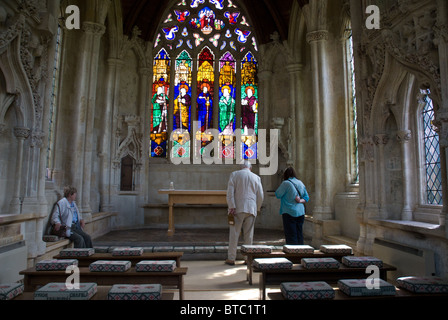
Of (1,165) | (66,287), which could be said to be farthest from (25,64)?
(66,287)

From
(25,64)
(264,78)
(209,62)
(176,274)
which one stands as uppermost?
(209,62)

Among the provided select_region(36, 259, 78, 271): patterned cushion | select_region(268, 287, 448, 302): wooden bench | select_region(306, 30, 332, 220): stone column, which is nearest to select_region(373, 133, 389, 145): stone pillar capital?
select_region(306, 30, 332, 220): stone column

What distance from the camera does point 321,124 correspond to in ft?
26.4

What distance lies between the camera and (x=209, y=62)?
12016 mm

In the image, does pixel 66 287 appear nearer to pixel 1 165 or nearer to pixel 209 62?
pixel 1 165

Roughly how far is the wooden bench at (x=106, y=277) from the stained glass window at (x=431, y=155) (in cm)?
375

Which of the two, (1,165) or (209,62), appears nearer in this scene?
(1,165)

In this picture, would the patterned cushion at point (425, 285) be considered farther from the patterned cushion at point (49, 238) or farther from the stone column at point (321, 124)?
the patterned cushion at point (49, 238)

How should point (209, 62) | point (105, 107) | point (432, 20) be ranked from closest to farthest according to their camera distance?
point (432, 20) < point (105, 107) < point (209, 62)

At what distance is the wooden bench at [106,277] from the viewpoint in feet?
11.2

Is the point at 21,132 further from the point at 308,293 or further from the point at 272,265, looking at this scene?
the point at 308,293

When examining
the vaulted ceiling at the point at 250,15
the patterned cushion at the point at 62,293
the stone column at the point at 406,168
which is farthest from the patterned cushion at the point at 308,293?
the vaulted ceiling at the point at 250,15

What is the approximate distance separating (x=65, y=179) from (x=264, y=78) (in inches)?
259

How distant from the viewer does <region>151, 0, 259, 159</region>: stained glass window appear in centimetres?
1152
